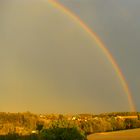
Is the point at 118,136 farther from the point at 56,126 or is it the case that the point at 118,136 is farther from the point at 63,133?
the point at 63,133

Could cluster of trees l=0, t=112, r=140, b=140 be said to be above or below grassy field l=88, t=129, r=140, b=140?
above

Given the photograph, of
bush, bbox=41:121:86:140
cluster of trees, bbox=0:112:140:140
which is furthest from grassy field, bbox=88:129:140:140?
bush, bbox=41:121:86:140

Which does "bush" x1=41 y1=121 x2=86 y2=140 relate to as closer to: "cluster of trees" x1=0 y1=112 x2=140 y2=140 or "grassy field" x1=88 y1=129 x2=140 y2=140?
"cluster of trees" x1=0 y1=112 x2=140 y2=140

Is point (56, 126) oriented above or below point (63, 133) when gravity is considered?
above

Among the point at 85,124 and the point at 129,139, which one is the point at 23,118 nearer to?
the point at 85,124

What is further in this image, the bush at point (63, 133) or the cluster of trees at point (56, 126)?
the cluster of trees at point (56, 126)

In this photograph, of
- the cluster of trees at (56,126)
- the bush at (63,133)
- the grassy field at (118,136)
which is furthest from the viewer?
the grassy field at (118,136)

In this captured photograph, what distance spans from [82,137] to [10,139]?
9.39 metres

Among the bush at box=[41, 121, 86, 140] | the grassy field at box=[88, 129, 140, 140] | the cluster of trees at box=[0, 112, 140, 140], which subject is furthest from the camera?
the grassy field at box=[88, 129, 140, 140]

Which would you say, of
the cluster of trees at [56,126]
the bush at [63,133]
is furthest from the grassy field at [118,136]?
the bush at [63,133]

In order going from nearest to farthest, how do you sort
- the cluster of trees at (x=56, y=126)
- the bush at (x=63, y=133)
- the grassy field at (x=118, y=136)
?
the bush at (x=63, y=133) < the cluster of trees at (x=56, y=126) < the grassy field at (x=118, y=136)

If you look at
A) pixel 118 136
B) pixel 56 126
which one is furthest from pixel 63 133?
Answer: pixel 118 136

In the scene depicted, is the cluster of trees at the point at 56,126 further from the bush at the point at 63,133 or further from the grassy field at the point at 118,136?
the grassy field at the point at 118,136

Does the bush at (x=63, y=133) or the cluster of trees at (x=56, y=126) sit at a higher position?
the cluster of trees at (x=56, y=126)
